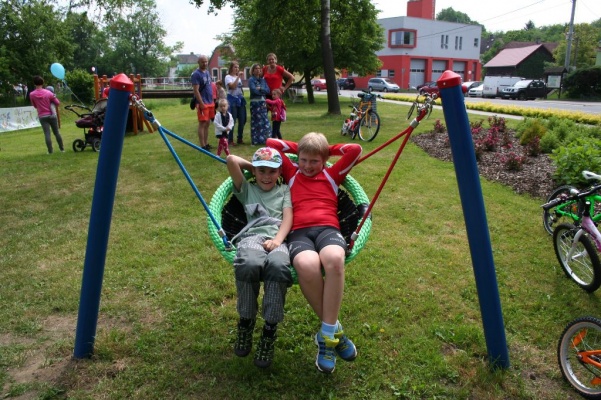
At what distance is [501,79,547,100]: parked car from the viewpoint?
2817cm

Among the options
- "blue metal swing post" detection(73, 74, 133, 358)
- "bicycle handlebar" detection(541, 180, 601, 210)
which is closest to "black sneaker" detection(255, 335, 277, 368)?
"blue metal swing post" detection(73, 74, 133, 358)

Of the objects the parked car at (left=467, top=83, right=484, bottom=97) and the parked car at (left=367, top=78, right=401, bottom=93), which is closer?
the parked car at (left=467, top=83, right=484, bottom=97)

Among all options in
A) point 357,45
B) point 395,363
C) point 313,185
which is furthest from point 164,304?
point 357,45

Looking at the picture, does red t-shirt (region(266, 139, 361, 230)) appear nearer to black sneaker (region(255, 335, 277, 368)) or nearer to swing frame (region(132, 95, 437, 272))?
swing frame (region(132, 95, 437, 272))

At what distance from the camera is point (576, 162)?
5.77m

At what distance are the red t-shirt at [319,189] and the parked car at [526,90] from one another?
94.4 feet

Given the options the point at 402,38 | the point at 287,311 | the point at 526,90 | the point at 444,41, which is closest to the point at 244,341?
the point at 287,311

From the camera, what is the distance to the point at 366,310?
3348 mm

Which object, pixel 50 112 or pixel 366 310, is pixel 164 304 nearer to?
pixel 366 310

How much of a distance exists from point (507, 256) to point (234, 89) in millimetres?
7064

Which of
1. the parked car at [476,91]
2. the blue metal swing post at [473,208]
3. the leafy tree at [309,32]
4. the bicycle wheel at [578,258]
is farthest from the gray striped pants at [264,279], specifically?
the parked car at [476,91]

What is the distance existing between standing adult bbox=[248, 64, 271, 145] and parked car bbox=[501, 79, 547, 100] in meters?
23.7

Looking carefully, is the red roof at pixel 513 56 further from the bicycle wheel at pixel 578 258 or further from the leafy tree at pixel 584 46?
the bicycle wheel at pixel 578 258

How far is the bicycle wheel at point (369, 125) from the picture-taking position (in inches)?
402
